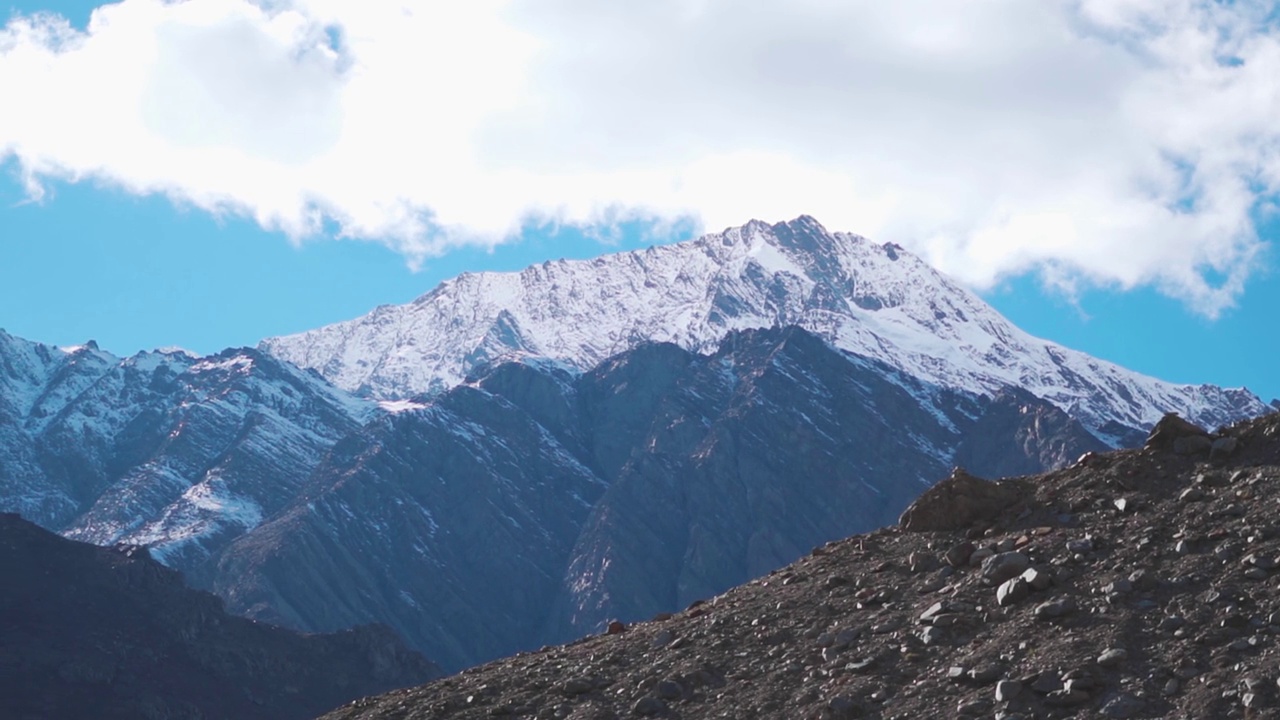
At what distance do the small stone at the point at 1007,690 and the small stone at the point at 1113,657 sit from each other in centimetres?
124

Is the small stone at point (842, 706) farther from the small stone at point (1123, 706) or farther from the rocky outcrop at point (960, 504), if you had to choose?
the rocky outcrop at point (960, 504)

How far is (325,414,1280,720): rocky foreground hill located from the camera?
82.3ft

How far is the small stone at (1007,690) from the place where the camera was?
25.0m

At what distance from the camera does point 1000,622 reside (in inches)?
1093

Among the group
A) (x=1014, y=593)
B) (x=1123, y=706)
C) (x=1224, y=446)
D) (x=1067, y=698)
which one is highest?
(x=1224, y=446)

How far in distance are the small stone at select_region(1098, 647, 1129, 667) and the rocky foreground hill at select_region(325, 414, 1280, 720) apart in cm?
3

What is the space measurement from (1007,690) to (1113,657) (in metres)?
1.64

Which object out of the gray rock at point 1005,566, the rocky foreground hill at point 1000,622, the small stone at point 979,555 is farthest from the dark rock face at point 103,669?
the gray rock at point 1005,566

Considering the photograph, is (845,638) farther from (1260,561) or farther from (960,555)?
(1260,561)

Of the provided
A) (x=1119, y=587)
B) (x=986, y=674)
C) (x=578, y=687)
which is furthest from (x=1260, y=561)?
(x=578, y=687)

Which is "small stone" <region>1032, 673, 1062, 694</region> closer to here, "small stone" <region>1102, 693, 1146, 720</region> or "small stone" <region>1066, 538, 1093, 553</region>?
"small stone" <region>1102, 693, 1146, 720</region>

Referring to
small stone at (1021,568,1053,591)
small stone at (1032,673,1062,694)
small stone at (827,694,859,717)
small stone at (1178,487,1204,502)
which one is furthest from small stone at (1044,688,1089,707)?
small stone at (1178,487,1204,502)

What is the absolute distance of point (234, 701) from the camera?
191625 mm

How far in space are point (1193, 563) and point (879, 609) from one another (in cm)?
536
